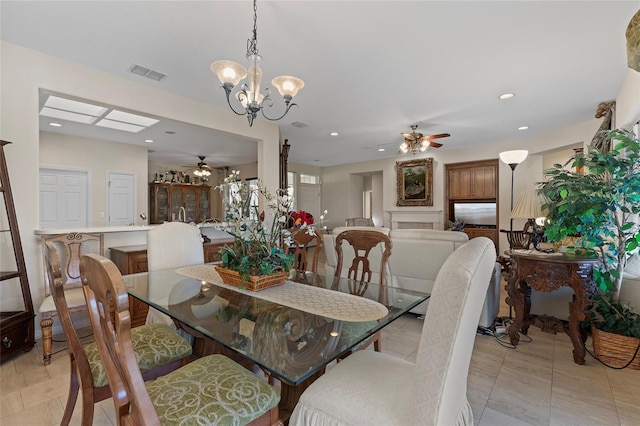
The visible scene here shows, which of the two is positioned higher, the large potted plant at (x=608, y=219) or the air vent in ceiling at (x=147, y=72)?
the air vent in ceiling at (x=147, y=72)

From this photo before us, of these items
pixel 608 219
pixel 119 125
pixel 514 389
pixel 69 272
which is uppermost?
pixel 119 125

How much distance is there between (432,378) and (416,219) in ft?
22.6

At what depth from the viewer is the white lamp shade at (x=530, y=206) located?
2.71 meters

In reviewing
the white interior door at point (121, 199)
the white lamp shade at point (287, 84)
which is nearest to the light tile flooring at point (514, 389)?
the white lamp shade at point (287, 84)

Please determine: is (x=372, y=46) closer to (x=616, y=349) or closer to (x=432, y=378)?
(x=432, y=378)

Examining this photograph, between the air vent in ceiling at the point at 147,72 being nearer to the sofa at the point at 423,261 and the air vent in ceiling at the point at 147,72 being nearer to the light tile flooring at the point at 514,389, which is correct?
the sofa at the point at 423,261

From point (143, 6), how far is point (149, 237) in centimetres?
166

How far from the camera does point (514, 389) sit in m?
1.89

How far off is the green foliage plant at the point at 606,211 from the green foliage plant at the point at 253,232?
2096 mm

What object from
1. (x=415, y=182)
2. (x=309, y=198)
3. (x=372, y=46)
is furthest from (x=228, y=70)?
(x=309, y=198)

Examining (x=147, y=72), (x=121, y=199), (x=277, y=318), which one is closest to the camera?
(x=277, y=318)

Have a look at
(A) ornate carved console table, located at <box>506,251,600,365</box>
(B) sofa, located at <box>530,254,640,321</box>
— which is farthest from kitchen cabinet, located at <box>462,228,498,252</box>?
(A) ornate carved console table, located at <box>506,251,600,365</box>

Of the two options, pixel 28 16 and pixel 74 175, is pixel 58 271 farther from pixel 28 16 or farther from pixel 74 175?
pixel 74 175

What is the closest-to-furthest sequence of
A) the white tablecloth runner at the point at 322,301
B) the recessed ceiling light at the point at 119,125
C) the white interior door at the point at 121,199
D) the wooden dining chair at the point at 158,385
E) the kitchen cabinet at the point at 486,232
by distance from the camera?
the wooden dining chair at the point at 158,385, the white tablecloth runner at the point at 322,301, the recessed ceiling light at the point at 119,125, the white interior door at the point at 121,199, the kitchen cabinet at the point at 486,232
